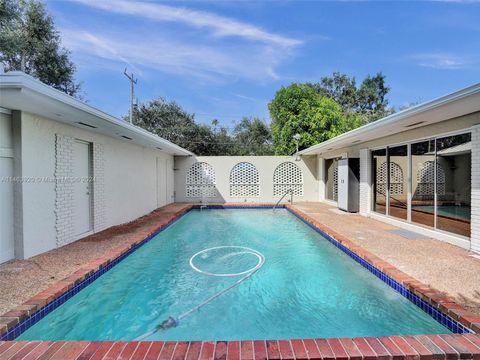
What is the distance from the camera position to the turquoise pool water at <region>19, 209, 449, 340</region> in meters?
2.96

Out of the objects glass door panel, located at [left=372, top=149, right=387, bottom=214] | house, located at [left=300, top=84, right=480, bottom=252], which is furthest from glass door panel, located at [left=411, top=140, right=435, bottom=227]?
glass door panel, located at [left=372, top=149, right=387, bottom=214]

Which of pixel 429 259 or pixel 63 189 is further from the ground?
pixel 63 189

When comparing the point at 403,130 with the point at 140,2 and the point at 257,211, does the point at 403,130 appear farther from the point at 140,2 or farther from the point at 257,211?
the point at 140,2

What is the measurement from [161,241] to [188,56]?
41.4 feet

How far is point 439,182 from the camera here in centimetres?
584

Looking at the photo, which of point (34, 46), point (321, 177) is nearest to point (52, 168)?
point (321, 177)

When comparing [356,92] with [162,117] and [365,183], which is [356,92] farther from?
[365,183]

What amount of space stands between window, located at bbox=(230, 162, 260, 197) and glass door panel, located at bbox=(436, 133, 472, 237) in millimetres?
8942

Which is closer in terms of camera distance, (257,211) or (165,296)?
(165,296)

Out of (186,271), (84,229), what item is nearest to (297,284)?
(186,271)

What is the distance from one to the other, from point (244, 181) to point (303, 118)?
752 cm

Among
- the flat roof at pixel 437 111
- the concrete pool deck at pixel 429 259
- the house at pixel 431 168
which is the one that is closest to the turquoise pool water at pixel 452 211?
the house at pixel 431 168

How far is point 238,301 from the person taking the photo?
145 inches

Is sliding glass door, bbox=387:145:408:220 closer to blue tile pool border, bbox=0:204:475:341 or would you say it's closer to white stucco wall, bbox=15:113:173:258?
blue tile pool border, bbox=0:204:475:341
